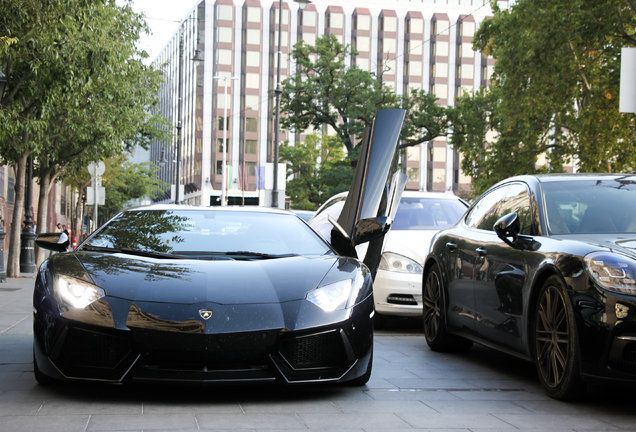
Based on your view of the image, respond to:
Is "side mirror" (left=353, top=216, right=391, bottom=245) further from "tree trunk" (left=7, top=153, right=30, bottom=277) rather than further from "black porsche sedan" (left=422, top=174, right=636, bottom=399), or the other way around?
"tree trunk" (left=7, top=153, right=30, bottom=277)

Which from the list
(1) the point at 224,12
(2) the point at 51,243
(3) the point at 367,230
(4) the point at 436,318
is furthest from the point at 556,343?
(1) the point at 224,12

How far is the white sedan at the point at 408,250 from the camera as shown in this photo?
9594 millimetres

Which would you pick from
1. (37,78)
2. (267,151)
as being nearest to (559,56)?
(37,78)

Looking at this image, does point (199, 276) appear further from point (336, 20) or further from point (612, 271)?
point (336, 20)

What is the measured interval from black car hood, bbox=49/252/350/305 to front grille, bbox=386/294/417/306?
380 cm

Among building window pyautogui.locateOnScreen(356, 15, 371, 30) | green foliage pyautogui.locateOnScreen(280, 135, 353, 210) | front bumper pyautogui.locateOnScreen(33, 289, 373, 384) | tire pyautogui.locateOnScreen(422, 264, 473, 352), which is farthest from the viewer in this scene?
building window pyautogui.locateOnScreen(356, 15, 371, 30)

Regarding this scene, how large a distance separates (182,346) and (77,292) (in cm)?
76

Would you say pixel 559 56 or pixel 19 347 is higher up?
pixel 559 56

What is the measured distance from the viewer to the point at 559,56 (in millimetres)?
26781

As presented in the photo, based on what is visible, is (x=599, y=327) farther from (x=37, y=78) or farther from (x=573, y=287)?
(x=37, y=78)

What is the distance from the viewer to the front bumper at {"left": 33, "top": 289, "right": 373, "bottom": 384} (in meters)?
4.97

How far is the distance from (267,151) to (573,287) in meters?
80.7

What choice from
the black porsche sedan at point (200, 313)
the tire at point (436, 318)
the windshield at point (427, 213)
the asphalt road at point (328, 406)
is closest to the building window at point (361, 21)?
the windshield at point (427, 213)

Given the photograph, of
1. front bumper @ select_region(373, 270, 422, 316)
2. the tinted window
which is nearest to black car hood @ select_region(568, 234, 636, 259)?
the tinted window
